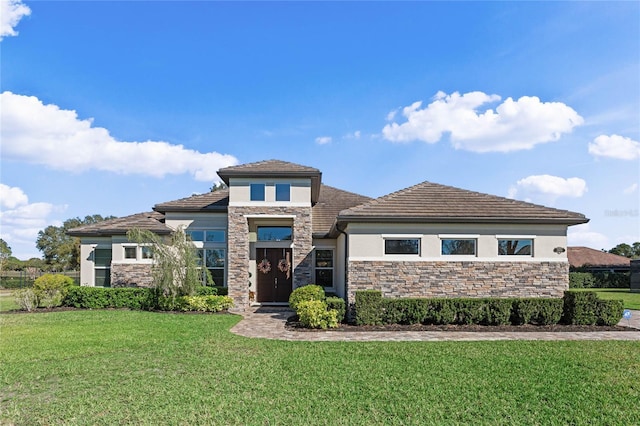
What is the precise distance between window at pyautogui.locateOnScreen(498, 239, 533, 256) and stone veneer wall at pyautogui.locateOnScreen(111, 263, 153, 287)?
45.9 feet

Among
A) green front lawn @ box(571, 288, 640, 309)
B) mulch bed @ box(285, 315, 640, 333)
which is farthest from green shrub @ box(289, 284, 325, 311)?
green front lawn @ box(571, 288, 640, 309)

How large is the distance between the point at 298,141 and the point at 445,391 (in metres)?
13.5

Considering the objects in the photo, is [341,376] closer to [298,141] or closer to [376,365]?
[376,365]

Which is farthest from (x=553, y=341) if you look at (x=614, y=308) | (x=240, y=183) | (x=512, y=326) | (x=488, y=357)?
(x=240, y=183)

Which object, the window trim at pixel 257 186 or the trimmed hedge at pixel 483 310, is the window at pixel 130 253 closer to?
the window trim at pixel 257 186

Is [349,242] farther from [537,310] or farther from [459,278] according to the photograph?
[537,310]

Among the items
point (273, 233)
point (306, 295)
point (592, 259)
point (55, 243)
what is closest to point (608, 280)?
point (592, 259)

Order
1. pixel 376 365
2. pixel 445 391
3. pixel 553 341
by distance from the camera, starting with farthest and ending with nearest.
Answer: pixel 553 341 → pixel 376 365 → pixel 445 391

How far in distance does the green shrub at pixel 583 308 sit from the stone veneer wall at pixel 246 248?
8988 mm

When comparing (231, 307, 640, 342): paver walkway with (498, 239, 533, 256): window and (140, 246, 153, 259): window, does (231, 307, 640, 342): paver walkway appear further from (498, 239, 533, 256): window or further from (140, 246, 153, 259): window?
(140, 246, 153, 259): window

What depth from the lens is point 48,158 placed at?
12.1m

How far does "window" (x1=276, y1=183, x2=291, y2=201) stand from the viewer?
1564cm

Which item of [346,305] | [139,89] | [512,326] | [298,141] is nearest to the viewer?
[512,326]

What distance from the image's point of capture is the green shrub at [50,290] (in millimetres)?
15688
